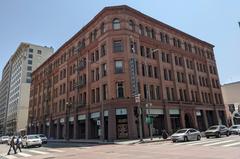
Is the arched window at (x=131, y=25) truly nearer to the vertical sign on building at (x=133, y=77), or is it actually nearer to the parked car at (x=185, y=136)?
the vertical sign on building at (x=133, y=77)

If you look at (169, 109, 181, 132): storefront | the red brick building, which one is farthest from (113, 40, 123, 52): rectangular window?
(169, 109, 181, 132): storefront

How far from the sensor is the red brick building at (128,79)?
30.7 meters

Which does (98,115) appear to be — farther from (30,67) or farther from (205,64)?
(30,67)

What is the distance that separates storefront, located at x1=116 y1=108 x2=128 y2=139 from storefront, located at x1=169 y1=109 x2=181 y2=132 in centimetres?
952

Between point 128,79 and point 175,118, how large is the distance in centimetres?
1243

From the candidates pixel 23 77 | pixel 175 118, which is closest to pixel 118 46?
pixel 175 118

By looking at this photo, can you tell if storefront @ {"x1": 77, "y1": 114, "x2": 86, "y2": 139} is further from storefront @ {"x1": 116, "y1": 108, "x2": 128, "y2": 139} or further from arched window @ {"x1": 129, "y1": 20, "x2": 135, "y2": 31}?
arched window @ {"x1": 129, "y1": 20, "x2": 135, "y2": 31}

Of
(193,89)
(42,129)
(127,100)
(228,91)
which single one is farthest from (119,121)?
(228,91)

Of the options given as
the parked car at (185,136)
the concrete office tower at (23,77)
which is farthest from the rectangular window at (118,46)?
the concrete office tower at (23,77)

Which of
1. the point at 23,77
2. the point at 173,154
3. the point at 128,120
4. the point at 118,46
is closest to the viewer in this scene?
the point at 173,154

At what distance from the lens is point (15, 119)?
3536 inches

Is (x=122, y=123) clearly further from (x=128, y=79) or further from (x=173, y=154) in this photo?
(x=173, y=154)

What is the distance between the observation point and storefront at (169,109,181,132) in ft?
117

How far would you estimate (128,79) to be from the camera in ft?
101
